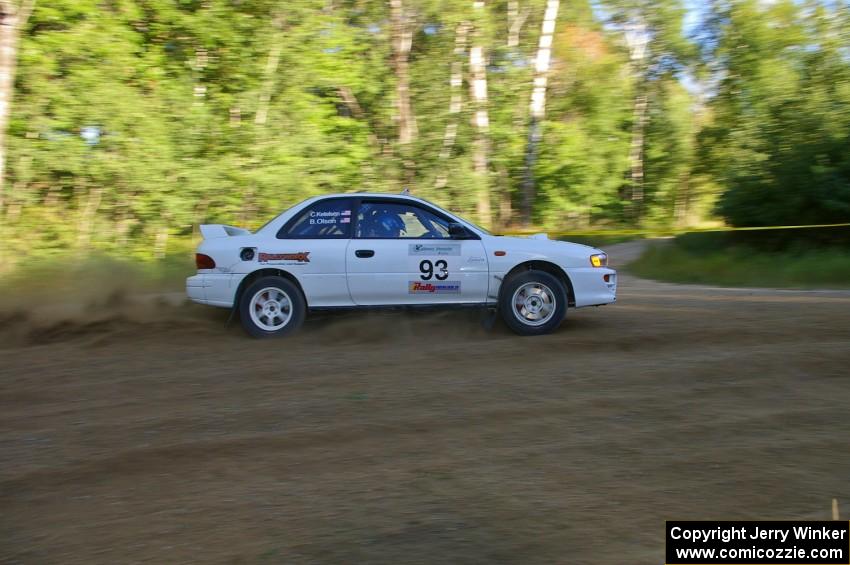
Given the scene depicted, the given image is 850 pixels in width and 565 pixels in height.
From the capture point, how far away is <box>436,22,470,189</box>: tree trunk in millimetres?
23094

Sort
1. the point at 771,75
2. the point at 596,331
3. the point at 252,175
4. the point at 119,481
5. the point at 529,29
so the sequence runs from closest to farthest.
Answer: the point at 119,481 < the point at 596,331 < the point at 252,175 < the point at 771,75 < the point at 529,29

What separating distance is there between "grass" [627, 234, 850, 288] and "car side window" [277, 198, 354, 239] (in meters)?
9.34

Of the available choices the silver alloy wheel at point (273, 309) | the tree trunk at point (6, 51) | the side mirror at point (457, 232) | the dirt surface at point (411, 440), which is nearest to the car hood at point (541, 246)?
the side mirror at point (457, 232)

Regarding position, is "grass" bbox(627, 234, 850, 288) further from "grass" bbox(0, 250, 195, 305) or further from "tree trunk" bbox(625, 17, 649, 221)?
"tree trunk" bbox(625, 17, 649, 221)

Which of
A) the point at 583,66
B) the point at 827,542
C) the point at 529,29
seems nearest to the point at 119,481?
the point at 827,542

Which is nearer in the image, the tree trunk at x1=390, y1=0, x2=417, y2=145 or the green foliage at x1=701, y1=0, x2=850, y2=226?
the green foliage at x1=701, y1=0, x2=850, y2=226

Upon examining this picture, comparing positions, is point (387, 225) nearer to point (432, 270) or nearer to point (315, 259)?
point (432, 270)

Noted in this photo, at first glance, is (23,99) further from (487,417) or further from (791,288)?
(791,288)

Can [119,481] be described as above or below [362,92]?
below

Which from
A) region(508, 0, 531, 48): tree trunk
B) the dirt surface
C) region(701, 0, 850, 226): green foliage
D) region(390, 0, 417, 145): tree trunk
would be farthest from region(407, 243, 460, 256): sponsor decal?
region(508, 0, 531, 48): tree trunk

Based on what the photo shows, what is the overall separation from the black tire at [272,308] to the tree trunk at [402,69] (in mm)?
15128

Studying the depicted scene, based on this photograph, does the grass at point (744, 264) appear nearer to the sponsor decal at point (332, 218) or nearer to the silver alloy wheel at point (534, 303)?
Result: the silver alloy wheel at point (534, 303)

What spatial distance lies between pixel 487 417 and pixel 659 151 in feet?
88.9

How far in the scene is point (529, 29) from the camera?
91.7ft
